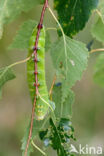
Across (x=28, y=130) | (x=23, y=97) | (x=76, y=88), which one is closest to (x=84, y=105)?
(x=76, y=88)

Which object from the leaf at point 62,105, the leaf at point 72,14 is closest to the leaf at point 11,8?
the leaf at point 72,14

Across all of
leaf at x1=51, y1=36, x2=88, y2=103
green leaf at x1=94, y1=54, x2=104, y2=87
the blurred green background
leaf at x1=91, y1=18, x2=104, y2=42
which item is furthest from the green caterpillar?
the blurred green background

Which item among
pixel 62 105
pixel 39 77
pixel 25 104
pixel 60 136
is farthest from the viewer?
pixel 25 104

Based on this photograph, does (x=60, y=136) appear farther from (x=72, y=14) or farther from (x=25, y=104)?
(x=25, y=104)

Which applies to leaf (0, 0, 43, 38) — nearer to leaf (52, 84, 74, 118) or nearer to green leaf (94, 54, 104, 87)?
leaf (52, 84, 74, 118)

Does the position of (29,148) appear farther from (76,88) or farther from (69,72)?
(76,88)

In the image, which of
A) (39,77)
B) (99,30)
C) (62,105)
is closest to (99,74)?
(99,30)
